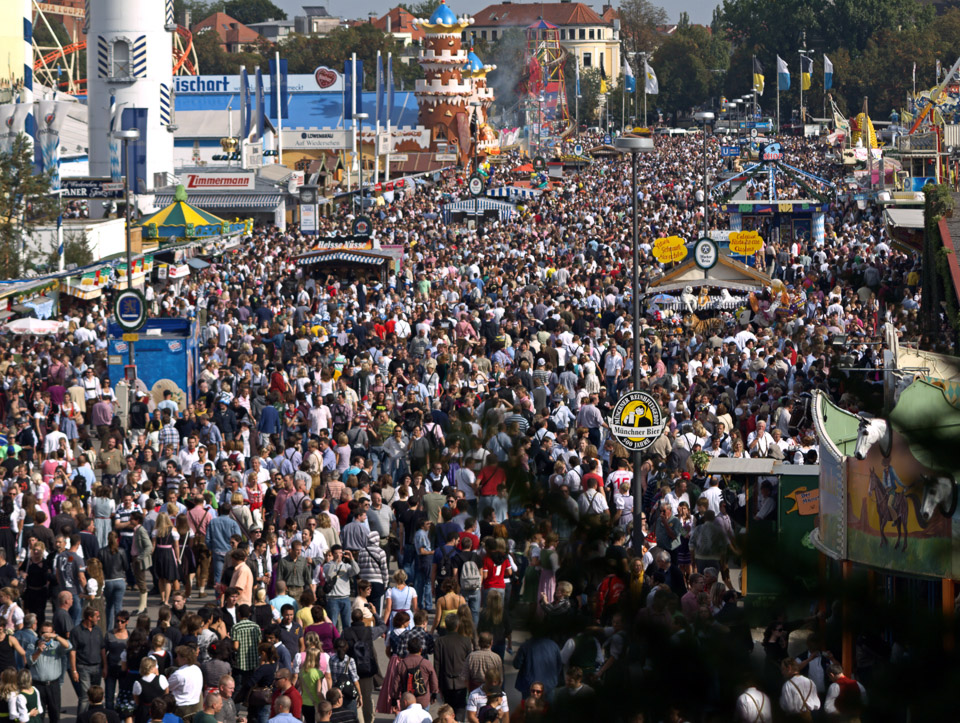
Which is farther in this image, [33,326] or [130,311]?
[33,326]

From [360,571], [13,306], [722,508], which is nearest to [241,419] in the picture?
[360,571]

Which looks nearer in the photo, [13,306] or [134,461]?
[134,461]

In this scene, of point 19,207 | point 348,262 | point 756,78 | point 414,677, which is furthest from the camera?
point 756,78

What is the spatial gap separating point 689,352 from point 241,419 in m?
6.49

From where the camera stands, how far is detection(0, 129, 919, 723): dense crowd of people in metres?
2.31

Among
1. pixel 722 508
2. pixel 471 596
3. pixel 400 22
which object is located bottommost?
pixel 471 596

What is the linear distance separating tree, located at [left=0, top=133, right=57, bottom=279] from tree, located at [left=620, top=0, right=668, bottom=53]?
454ft

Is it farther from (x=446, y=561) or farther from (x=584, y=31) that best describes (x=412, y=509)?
(x=584, y=31)

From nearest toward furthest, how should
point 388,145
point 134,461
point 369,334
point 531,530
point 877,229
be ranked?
point 531,530 < point 134,461 < point 369,334 < point 877,229 < point 388,145

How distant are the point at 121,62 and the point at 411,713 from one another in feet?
174

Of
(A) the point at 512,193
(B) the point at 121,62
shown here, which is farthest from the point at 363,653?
(B) the point at 121,62

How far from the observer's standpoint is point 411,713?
8555mm

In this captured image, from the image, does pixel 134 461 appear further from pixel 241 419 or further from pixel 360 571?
pixel 360 571

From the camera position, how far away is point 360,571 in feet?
37.4
